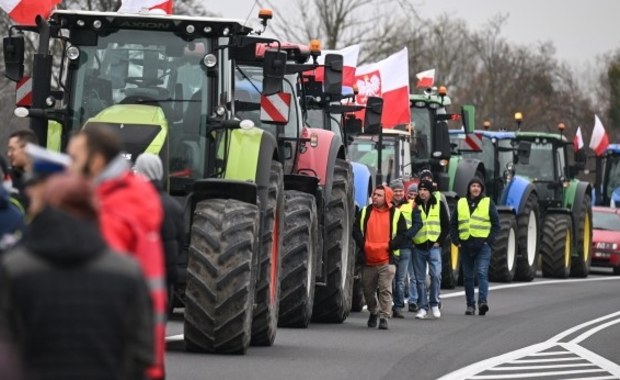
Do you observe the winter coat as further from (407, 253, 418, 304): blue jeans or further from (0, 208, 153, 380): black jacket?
(407, 253, 418, 304): blue jeans

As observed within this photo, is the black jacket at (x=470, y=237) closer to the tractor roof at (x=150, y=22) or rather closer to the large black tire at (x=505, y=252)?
the tractor roof at (x=150, y=22)

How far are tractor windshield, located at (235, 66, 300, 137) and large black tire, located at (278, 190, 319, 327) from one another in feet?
3.22

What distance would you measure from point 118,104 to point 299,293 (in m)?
3.74

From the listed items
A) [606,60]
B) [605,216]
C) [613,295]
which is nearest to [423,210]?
[613,295]

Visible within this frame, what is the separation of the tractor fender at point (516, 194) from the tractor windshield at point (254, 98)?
44.7 feet

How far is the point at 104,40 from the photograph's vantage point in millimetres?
15664

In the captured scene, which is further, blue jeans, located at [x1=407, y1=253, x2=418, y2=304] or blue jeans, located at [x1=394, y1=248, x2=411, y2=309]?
blue jeans, located at [x1=407, y1=253, x2=418, y2=304]

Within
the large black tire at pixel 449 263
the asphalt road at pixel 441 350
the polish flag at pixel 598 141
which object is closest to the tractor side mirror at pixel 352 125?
the asphalt road at pixel 441 350

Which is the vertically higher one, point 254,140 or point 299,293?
point 254,140

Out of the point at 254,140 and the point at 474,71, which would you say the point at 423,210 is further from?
the point at 474,71

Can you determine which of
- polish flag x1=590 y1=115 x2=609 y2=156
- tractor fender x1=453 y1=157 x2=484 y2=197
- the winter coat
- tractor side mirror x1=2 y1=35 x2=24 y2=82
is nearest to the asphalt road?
tractor side mirror x1=2 y1=35 x2=24 y2=82

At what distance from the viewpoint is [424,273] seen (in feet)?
74.1

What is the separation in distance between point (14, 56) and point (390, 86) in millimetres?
13412

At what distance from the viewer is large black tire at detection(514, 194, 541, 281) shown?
108ft
